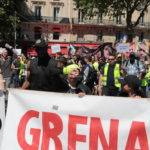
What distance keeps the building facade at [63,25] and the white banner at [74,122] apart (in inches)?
3253

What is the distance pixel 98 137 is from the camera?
294 inches

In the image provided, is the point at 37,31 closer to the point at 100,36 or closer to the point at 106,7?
the point at 100,36

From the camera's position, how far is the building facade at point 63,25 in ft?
302

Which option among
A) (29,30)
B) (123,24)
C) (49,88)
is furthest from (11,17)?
(49,88)

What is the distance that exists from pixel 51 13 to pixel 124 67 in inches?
2926

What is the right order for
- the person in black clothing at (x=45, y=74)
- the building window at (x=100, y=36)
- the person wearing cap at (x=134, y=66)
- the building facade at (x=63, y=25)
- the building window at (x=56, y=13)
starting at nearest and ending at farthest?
the person in black clothing at (x=45, y=74) < the person wearing cap at (x=134, y=66) < the building facade at (x=63, y=25) < the building window at (x=56, y=13) < the building window at (x=100, y=36)

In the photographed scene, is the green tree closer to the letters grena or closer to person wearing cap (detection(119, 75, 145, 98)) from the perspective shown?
person wearing cap (detection(119, 75, 145, 98))

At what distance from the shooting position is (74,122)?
25.3 ft

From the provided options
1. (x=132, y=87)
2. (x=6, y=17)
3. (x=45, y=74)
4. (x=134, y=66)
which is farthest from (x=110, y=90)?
(x=6, y=17)

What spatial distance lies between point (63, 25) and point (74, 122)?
85.8 m

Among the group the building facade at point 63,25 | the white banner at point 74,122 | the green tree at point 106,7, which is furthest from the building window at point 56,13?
the white banner at point 74,122

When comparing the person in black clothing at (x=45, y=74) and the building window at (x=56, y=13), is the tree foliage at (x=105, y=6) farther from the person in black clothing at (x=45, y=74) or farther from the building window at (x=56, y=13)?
the person in black clothing at (x=45, y=74)

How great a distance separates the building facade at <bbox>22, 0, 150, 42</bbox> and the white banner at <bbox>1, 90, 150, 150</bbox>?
82.6 metres

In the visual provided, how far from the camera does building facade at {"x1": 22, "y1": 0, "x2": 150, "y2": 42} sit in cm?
9212
